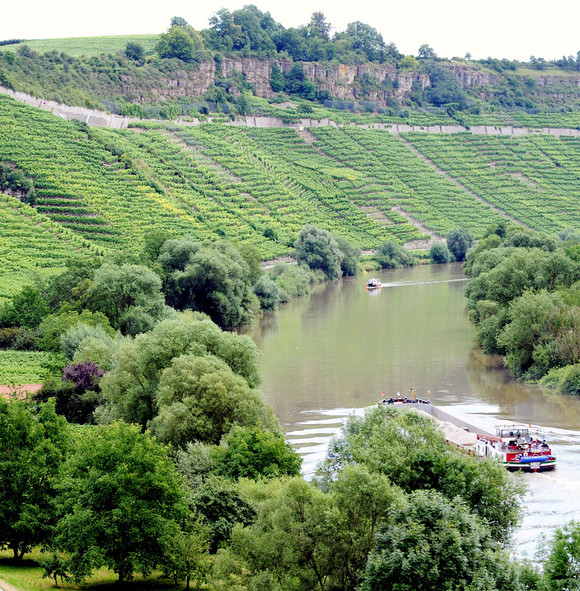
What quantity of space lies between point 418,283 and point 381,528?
3155 inches

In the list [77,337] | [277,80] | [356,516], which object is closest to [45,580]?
[356,516]

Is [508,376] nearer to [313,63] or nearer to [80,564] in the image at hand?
[80,564]

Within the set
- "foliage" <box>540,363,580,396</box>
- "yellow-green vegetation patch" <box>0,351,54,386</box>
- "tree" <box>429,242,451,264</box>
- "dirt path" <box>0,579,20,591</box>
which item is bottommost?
"tree" <box>429,242,451,264</box>

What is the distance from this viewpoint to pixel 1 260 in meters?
83.8

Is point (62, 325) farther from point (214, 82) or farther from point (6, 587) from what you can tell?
point (214, 82)

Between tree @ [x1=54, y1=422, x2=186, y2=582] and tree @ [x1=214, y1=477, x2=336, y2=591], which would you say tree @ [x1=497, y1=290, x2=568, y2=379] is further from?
tree @ [x1=214, y1=477, x2=336, y2=591]

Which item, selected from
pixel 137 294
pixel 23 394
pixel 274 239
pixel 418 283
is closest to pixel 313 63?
pixel 274 239

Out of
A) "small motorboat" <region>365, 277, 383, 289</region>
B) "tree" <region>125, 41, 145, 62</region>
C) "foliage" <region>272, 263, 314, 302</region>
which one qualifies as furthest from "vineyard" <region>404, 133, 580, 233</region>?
"foliage" <region>272, 263, 314, 302</region>

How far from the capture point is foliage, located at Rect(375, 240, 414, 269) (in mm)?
122312

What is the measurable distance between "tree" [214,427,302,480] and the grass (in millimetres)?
4059

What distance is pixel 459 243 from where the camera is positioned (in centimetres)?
12925

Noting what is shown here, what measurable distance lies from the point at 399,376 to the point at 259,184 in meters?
79.8

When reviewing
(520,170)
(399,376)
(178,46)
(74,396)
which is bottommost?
(399,376)

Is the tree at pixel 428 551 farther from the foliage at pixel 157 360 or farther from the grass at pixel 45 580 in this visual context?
the foliage at pixel 157 360
